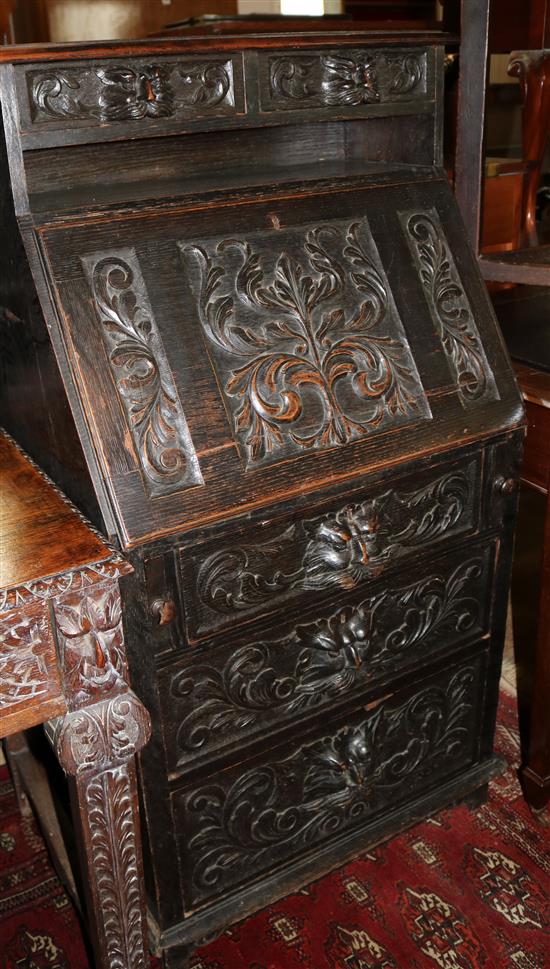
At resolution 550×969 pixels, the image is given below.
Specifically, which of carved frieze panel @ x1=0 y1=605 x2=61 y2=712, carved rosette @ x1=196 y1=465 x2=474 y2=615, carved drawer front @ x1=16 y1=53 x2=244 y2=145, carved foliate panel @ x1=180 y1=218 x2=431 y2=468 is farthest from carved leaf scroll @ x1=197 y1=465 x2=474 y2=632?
carved drawer front @ x1=16 y1=53 x2=244 y2=145

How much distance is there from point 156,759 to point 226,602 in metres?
0.26

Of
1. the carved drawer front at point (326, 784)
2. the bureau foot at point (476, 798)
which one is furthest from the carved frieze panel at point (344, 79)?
the bureau foot at point (476, 798)

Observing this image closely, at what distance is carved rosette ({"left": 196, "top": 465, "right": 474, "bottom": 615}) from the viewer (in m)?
1.27

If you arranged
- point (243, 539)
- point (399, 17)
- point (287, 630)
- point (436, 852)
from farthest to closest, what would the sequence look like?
point (399, 17) < point (436, 852) < point (287, 630) < point (243, 539)

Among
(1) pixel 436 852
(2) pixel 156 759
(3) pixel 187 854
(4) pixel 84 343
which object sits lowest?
(1) pixel 436 852

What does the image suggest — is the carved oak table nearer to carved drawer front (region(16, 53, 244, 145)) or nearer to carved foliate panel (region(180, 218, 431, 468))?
carved foliate panel (region(180, 218, 431, 468))

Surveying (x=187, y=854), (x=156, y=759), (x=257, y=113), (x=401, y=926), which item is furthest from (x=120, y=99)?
(x=401, y=926)

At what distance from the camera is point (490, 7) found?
1.56 m

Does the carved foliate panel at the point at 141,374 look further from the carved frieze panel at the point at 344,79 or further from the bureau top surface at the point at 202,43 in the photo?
the carved frieze panel at the point at 344,79

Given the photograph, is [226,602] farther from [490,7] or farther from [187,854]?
[490,7]

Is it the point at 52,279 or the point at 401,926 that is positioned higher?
the point at 52,279

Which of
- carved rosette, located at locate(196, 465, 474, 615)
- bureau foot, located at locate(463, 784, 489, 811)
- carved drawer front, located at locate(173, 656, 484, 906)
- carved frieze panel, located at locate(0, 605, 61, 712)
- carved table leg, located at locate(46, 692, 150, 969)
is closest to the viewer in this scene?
carved frieze panel, located at locate(0, 605, 61, 712)

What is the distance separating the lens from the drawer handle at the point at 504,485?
1.52 m

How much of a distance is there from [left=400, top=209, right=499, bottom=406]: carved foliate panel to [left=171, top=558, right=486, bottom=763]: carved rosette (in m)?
0.33
